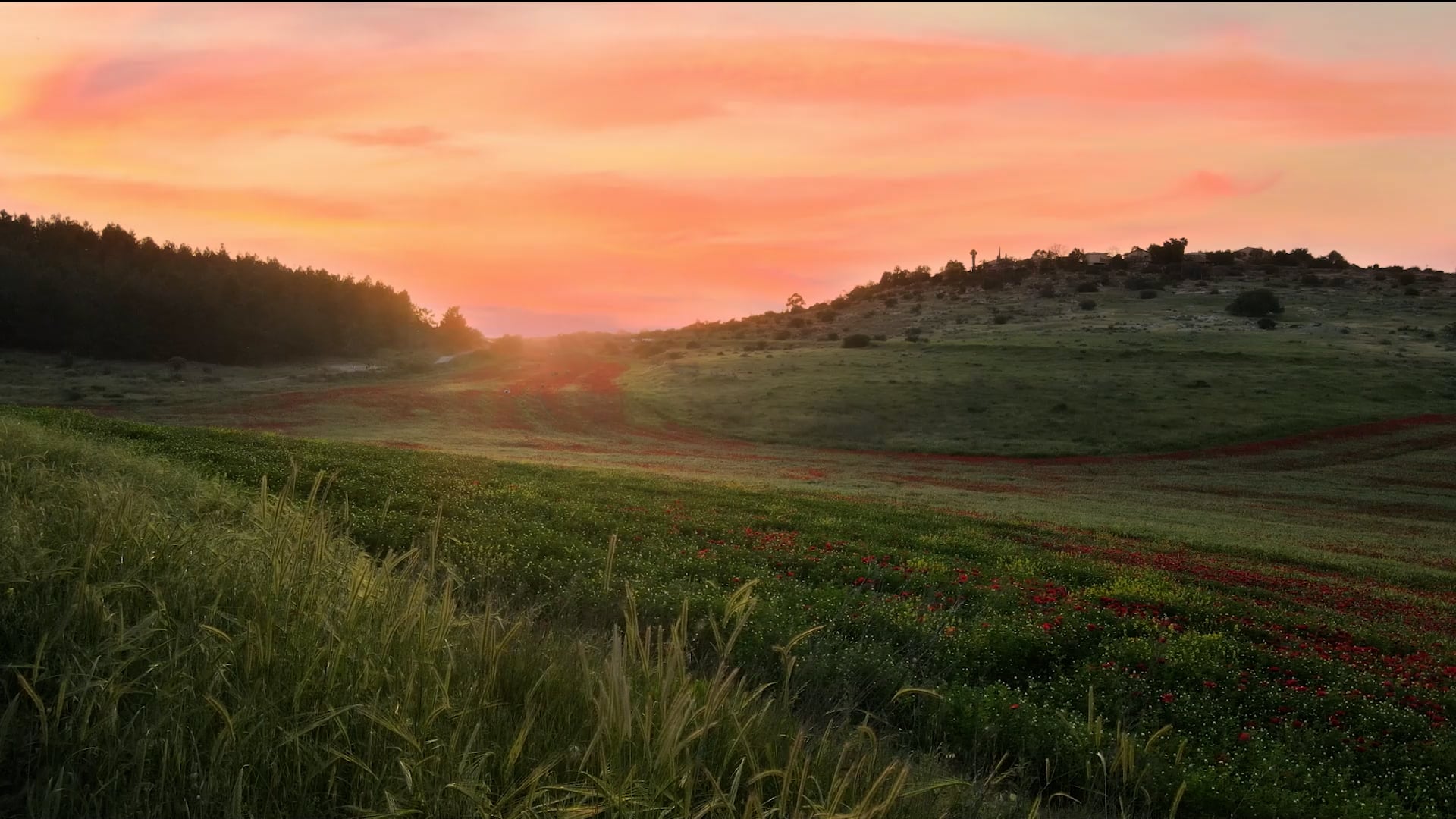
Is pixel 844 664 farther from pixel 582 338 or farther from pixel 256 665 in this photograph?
pixel 582 338

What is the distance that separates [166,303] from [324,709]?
311ft

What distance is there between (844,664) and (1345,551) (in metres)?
23.6

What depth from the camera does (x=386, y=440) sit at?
42188 millimetres

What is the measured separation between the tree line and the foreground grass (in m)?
89.5

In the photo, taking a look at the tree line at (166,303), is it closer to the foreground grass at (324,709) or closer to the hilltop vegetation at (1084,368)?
the hilltop vegetation at (1084,368)

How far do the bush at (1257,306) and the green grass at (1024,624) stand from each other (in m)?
91.6

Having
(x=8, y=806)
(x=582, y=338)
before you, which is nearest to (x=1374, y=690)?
(x=8, y=806)

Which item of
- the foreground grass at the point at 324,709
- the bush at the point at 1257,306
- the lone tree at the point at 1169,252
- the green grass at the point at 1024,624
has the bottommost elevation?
the green grass at the point at 1024,624

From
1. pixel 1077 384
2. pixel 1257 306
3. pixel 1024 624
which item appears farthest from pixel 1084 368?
pixel 1024 624

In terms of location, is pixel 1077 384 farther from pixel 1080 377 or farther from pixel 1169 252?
pixel 1169 252

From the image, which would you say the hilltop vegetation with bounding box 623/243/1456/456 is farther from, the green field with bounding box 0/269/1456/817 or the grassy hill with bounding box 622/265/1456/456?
the green field with bounding box 0/269/1456/817

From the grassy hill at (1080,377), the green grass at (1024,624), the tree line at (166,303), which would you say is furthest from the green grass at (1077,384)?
the tree line at (166,303)

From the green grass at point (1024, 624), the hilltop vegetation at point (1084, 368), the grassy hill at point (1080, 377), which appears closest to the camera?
the green grass at point (1024, 624)

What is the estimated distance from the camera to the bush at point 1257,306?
10006 cm
